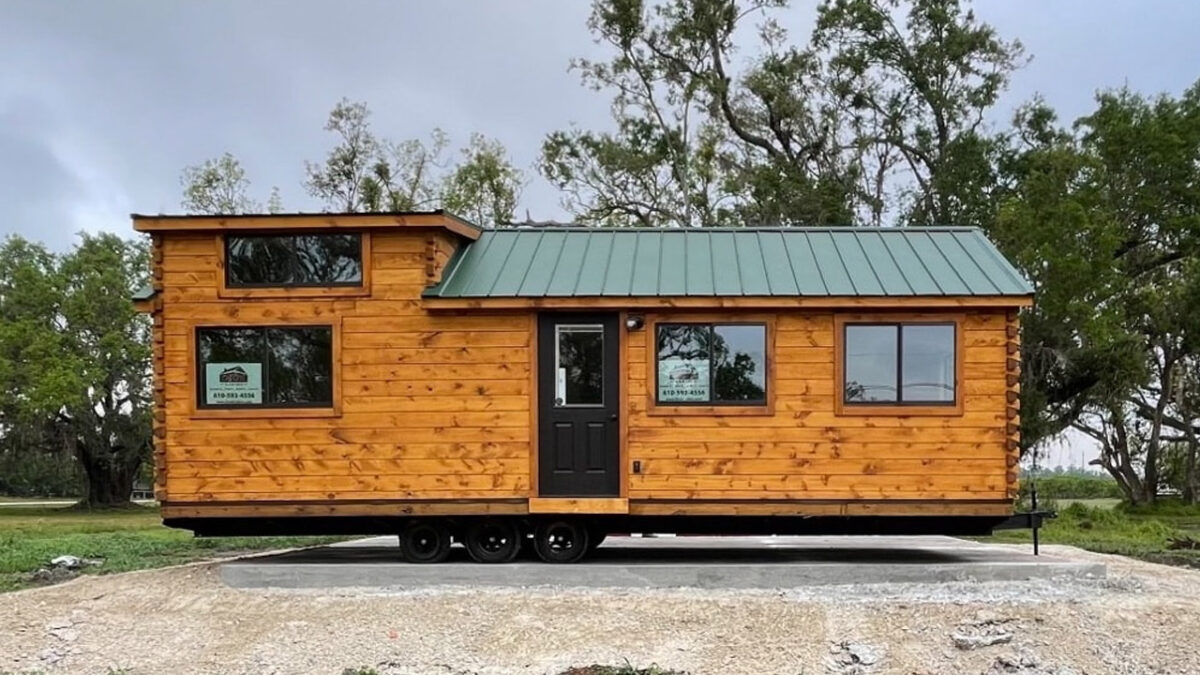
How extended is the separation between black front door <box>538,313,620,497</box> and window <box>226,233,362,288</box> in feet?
6.70

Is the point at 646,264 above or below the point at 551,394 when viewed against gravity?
above

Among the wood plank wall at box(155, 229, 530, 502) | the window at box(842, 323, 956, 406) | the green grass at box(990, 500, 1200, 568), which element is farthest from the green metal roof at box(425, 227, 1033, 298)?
the green grass at box(990, 500, 1200, 568)

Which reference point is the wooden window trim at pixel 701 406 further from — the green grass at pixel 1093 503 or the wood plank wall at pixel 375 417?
the green grass at pixel 1093 503

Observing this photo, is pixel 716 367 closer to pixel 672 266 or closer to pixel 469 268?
pixel 672 266

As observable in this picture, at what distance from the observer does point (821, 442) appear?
10219 mm

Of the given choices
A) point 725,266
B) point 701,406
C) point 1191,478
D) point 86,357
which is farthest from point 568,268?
point 86,357

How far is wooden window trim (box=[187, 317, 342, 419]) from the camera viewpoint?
10.3 metres

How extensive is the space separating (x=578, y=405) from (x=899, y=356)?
3.14 m

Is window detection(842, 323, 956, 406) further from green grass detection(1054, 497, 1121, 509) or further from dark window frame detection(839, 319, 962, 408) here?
green grass detection(1054, 497, 1121, 509)

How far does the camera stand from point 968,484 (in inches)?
400

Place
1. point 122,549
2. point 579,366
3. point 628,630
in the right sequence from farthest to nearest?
point 122,549
point 579,366
point 628,630

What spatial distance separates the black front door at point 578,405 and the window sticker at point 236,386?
276cm

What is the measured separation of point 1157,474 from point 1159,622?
55.7ft

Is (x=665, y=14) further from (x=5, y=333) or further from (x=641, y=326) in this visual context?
Result: (x=5, y=333)
